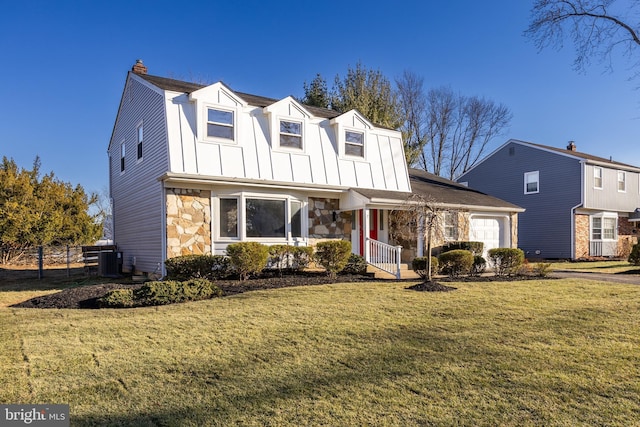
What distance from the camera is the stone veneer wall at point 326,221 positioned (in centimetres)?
1297

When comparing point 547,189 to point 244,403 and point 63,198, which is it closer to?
point 244,403

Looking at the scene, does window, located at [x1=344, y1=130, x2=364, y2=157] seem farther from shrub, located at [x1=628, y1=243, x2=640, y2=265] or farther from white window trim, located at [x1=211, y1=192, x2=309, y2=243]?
shrub, located at [x1=628, y1=243, x2=640, y2=265]

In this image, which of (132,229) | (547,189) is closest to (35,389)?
(132,229)

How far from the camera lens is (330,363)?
432 cm

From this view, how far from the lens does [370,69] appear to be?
26359 mm

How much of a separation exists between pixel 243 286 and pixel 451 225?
352 inches

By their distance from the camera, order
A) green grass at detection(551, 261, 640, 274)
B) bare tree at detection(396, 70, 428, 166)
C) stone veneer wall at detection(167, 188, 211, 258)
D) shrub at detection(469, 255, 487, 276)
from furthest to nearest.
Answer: bare tree at detection(396, 70, 428, 166) < green grass at detection(551, 261, 640, 274) < shrub at detection(469, 255, 487, 276) < stone veneer wall at detection(167, 188, 211, 258)

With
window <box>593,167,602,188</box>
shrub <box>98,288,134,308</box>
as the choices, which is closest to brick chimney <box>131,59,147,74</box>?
shrub <box>98,288,134,308</box>

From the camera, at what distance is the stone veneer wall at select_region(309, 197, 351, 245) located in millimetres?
12969

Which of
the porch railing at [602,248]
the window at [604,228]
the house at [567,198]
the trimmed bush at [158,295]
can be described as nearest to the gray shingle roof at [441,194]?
the trimmed bush at [158,295]

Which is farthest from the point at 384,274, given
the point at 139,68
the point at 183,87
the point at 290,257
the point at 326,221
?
the point at 139,68

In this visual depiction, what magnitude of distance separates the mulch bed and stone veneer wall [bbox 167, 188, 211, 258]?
1.40 metres

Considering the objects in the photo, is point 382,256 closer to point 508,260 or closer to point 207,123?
point 508,260

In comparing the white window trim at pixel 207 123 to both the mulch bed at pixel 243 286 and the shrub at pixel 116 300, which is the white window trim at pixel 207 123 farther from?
the shrub at pixel 116 300
